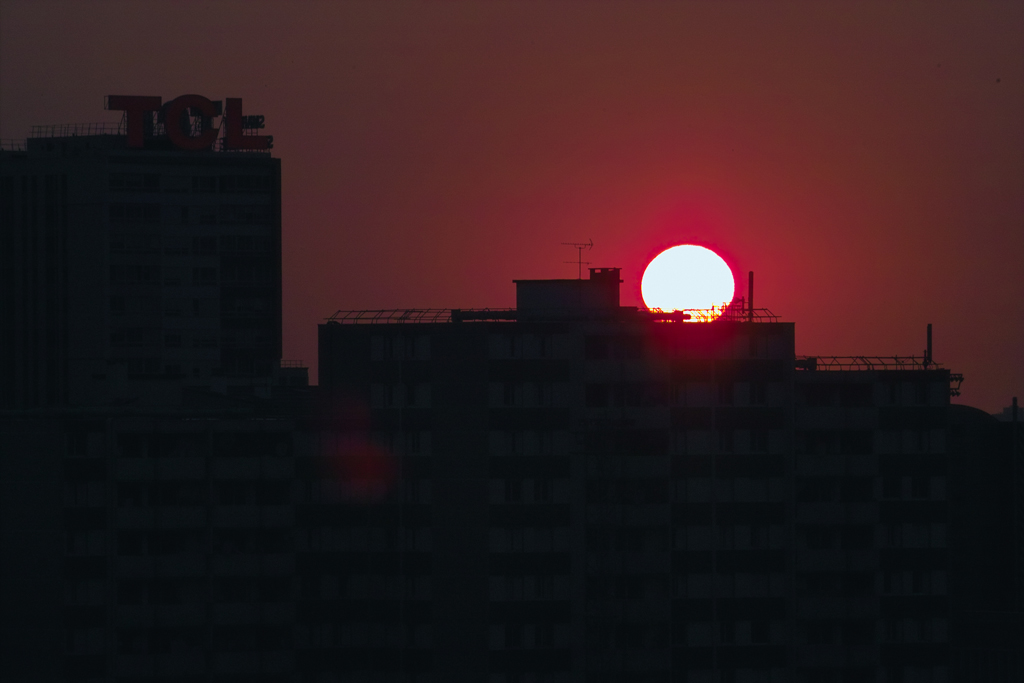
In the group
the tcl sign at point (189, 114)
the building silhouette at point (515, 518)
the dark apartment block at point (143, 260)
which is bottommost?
the building silhouette at point (515, 518)

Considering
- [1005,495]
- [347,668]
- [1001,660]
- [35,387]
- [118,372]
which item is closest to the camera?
[347,668]

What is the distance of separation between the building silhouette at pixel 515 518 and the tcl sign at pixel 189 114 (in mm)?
80360

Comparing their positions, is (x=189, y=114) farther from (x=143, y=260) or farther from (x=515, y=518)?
(x=515, y=518)

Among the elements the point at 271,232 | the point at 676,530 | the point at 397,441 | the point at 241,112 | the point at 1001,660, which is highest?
the point at 241,112

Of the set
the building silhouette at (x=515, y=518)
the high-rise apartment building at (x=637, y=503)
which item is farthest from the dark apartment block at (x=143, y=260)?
the high-rise apartment building at (x=637, y=503)

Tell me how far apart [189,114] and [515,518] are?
103016mm

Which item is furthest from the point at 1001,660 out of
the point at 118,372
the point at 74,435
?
the point at 118,372

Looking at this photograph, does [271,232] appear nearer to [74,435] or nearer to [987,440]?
[74,435]

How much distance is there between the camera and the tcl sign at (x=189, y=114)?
7072 inches

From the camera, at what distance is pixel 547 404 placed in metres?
99.4

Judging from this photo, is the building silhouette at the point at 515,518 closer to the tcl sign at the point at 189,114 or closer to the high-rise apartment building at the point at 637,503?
the high-rise apartment building at the point at 637,503

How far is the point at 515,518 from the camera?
3841 inches

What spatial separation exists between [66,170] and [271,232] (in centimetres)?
2721

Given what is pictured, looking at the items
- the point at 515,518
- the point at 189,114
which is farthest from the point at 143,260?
the point at 515,518
